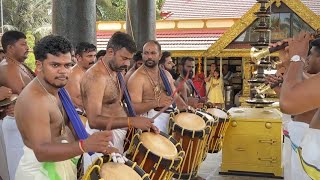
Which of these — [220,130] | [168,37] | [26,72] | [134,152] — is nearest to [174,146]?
[134,152]

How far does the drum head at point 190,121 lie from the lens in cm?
512

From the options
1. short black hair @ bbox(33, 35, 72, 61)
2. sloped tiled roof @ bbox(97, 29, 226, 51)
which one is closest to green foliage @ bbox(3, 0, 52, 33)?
sloped tiled roof @ bbox(97, 29, 226, 51)

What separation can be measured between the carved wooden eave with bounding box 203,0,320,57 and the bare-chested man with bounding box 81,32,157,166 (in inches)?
418

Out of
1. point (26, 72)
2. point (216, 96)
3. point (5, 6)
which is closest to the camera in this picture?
point (26, 72)

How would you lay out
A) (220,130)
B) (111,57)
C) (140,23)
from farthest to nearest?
(140,23)
(220,130)
(111,57)

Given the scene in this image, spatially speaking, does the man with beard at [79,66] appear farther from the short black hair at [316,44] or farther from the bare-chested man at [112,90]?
the short black hair at [316,44]

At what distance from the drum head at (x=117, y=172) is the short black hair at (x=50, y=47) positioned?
78 cm

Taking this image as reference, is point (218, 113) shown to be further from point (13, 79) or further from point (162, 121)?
point (13, 79)

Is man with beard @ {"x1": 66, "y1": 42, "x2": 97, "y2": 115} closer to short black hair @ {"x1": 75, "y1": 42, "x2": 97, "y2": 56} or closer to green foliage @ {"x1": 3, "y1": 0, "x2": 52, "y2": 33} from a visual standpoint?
short black hair @ {"x1": 75, "y1": 42, "x2": 97, "y2": 56}

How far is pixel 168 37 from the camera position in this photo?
16531 mm

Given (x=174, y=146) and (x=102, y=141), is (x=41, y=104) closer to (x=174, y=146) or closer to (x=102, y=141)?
(x=102, y=141)

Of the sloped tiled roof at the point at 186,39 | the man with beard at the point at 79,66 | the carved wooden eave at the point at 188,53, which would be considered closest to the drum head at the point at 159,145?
the man with beard at the point at 79,66

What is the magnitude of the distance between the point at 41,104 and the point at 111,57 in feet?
5.13

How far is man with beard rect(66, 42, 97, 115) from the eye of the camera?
223 inches
